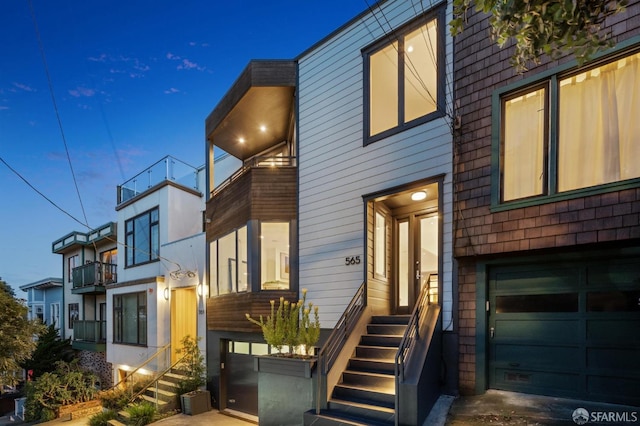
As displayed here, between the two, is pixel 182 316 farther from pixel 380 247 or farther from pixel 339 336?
pixel 339 336

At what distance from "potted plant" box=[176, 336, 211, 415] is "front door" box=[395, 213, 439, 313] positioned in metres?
5.85

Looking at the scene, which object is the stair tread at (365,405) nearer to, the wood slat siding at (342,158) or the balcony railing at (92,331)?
the wood slat siding at (342,158)

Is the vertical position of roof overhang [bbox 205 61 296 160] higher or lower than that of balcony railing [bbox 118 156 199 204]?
higher

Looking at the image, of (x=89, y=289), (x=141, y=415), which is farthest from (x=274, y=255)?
(x=89, y=289)

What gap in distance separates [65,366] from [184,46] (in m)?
18.6

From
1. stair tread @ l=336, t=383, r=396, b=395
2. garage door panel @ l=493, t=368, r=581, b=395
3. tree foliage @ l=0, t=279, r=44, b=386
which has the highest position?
garage door panel @ l=493, t=368, r=581, b=395

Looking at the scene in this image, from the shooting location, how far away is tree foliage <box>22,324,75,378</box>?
58.1 feet

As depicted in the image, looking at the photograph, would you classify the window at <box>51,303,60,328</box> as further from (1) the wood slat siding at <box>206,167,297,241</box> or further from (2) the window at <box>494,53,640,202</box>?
(2) the window at <box>494,53,640,202</box>

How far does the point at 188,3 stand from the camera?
14.0 meters

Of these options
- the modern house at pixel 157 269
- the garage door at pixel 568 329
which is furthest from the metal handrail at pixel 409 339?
the modern house at pixel 157 269

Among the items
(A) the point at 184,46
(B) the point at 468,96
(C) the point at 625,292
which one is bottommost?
(C) the point at 625,292

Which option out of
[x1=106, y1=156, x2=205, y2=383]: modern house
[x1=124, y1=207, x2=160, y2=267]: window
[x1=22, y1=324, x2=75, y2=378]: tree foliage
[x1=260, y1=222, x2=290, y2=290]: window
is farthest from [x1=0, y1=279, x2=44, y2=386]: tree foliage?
[x1=260, y1=222, x2=290, y2=290]: window

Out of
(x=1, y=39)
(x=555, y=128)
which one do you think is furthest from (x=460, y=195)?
(x=1, y=39)

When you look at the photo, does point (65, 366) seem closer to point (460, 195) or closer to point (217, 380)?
point (217, 380)
